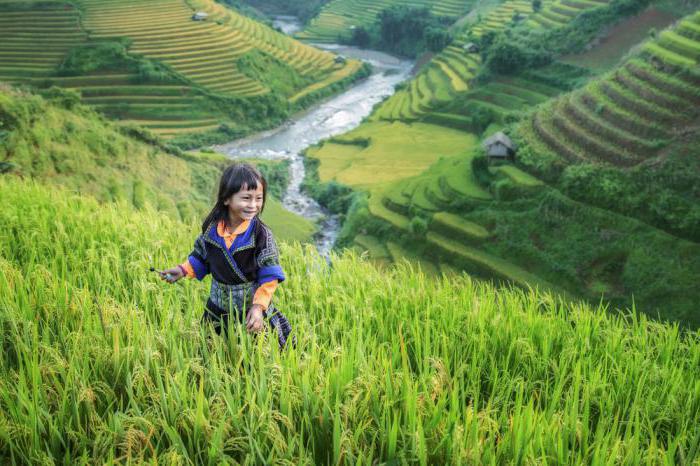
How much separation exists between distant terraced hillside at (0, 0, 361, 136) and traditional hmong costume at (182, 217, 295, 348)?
112 feet

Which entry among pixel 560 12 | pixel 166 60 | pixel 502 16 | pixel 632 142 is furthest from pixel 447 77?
pixel 632 142

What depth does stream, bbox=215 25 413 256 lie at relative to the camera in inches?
1112

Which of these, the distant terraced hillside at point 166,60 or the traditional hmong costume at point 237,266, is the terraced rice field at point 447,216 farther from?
the distant terraced hillside at point 166,60

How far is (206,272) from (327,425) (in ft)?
4.36

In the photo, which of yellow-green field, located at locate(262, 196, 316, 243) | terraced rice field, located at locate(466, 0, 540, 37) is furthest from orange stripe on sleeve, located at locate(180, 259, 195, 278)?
terraced rice field, located at locate(466, 0, 540, 37)

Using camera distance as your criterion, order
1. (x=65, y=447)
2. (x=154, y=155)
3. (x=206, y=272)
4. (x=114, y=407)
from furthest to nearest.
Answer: (x=154, y=155), (x=206, y=272), (x=114, y=407), (x=65, y=447)

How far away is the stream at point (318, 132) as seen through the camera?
92.7 feet

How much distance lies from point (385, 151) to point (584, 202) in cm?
1579

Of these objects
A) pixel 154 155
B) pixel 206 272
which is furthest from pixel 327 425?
pixel 154 155

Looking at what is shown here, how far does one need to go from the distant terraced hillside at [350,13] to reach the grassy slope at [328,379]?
58757mm

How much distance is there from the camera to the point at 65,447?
2332 millimetres

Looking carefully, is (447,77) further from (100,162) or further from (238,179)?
(238,179)

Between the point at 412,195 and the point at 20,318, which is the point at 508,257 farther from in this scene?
the point at 20,318

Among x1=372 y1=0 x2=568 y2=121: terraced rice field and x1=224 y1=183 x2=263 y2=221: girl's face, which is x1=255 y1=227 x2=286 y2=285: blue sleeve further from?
x1=372 y1=0 x2=568 y2=121: terraced rice field
